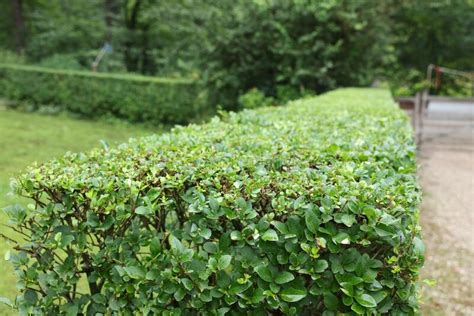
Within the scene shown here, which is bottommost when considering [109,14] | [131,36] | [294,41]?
[131,36]

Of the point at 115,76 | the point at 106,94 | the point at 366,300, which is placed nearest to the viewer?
the point at 366,300

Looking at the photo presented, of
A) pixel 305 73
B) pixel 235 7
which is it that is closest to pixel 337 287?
pixel 305 73

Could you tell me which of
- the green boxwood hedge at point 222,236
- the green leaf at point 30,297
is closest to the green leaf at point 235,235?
the green boxwood hedge at point 222,236

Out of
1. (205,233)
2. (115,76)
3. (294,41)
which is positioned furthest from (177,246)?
(115,76)

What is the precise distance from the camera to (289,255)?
1988mm

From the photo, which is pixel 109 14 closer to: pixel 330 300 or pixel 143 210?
pixel 143 210

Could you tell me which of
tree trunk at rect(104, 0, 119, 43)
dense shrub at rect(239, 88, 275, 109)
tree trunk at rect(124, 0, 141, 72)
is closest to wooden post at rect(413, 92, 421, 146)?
dense shrub at rect(239, 88, 275, 109)

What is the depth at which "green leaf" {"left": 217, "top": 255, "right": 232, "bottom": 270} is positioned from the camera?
1984mm

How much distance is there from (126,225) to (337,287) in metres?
0.95

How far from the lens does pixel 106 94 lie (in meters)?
13.8

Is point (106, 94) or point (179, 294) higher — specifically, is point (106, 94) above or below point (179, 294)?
below

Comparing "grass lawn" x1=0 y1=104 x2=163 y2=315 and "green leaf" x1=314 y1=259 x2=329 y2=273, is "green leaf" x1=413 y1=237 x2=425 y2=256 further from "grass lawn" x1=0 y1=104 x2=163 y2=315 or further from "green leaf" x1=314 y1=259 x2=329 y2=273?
"grass lawn" x1=0 y1=104 x2=163 y2=315

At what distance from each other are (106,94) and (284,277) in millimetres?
12663

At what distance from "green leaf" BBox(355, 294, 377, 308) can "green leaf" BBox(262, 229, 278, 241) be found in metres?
0.39
